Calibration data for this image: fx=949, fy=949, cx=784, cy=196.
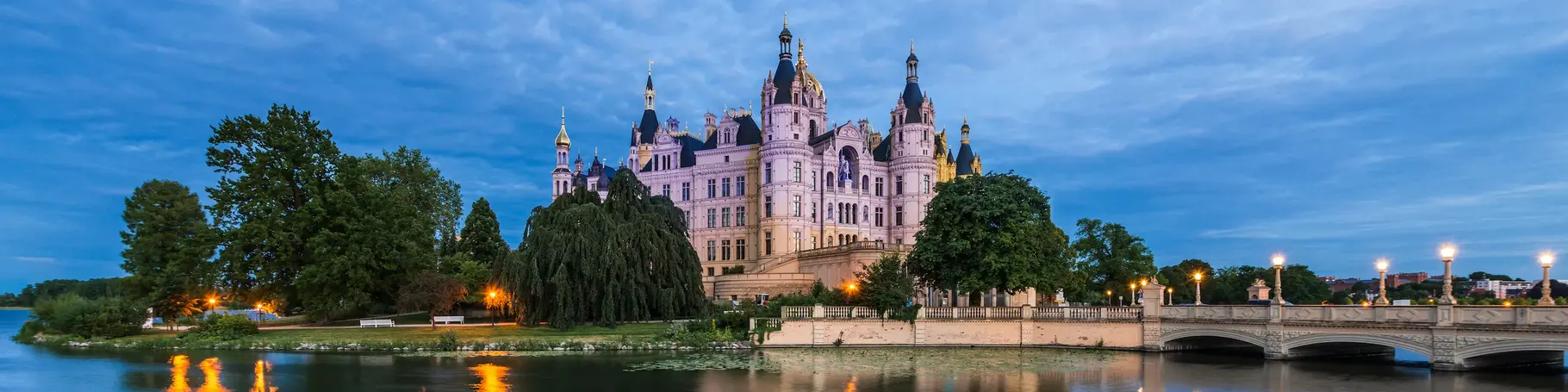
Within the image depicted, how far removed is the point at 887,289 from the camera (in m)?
37.6

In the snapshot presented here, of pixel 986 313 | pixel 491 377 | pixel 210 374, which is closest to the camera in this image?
pixel 491 377

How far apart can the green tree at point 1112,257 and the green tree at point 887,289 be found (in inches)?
963

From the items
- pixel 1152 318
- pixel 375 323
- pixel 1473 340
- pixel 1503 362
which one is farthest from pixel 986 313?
pixel 375 323

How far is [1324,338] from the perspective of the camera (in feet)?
100

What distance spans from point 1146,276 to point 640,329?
3528cm

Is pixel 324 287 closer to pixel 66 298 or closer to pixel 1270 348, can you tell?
pixel 66 298

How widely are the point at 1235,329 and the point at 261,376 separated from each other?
103ft

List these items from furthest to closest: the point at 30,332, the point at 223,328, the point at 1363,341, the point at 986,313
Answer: the point at 30,332 < the point at 986,313 < the point at 223,328 < the point at 1363,341

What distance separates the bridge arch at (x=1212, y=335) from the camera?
108 feet

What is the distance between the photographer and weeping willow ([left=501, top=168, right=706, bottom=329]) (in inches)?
1496

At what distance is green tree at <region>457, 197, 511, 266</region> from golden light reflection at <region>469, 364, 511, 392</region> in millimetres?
29819

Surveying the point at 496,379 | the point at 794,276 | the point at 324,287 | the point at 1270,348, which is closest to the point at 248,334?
the point at 324,287

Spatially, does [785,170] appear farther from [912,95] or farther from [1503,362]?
[1503,362]

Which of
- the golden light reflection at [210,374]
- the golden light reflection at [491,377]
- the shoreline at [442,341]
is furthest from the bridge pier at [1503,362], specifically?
the golden light reflection at [210,374]
